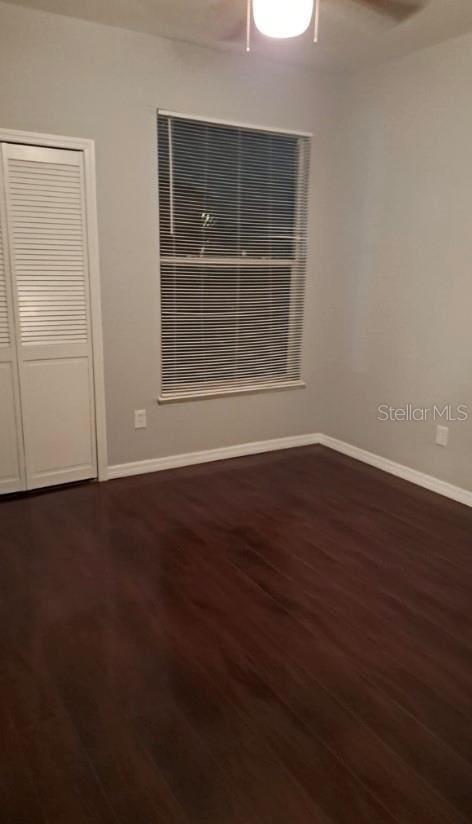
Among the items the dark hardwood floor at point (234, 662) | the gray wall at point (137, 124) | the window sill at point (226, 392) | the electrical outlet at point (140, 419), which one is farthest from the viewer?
the window sill at point (226, 392)

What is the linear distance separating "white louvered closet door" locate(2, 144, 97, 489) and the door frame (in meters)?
0.03

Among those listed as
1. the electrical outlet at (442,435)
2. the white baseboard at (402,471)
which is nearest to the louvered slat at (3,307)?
the white baseboard at (402,471)

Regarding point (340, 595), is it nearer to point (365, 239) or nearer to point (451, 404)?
point (451, 404)

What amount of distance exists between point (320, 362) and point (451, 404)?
1.17 m

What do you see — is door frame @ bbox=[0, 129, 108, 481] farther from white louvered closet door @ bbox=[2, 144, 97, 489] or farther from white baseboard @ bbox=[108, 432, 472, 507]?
white baseboard @ bbox=[108, 432, 472, 507]

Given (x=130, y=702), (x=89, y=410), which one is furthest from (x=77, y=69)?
(x=130, y=702)

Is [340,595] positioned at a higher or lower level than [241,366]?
lower

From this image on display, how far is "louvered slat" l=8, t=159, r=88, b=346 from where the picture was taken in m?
3.05

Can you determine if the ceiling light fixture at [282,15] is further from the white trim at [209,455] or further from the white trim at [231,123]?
the white trim at [209,455]

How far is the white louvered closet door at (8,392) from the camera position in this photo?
3049 mm

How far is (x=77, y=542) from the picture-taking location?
278 centimetres

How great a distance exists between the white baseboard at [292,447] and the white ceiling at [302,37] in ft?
8.35

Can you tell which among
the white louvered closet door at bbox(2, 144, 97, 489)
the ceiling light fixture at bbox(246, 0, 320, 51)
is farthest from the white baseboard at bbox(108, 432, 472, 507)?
the ceiling light fixture at bbox(246, 0, 320, 51)

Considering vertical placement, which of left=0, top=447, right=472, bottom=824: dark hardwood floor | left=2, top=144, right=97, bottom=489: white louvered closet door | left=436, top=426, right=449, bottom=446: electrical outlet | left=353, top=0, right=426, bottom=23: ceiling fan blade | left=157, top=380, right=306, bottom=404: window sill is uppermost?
left=353, top=0, right=426, bottom=23: ceiling fan blade
